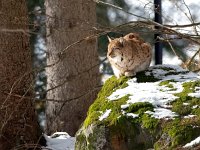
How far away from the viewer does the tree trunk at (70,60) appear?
21.0 feet

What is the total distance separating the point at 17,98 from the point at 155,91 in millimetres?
1756

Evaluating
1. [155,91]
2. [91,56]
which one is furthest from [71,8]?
[155,91]

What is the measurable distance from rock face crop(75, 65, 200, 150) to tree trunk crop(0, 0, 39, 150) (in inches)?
50.9

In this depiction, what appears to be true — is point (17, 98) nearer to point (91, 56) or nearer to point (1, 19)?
point (1, 19)

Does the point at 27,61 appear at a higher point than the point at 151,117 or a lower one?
higher

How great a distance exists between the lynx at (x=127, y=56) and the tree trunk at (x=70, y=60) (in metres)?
1.66

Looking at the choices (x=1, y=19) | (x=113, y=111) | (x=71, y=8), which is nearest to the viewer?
(x=113, y=111)

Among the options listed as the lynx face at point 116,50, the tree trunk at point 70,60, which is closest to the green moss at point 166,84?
the lynx face at point 116,50

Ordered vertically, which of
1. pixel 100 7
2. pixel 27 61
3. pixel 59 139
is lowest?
pixel 59 139

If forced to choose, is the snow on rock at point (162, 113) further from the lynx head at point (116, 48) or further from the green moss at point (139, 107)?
the lynx head at point (116, 48)

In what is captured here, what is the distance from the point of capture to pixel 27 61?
538 cm

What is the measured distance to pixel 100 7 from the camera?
9.84m

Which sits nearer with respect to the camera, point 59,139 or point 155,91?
point 155,91

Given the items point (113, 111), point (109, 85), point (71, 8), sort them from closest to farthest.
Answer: point (113, 111) < point (109, 85) < point (71, 8)
